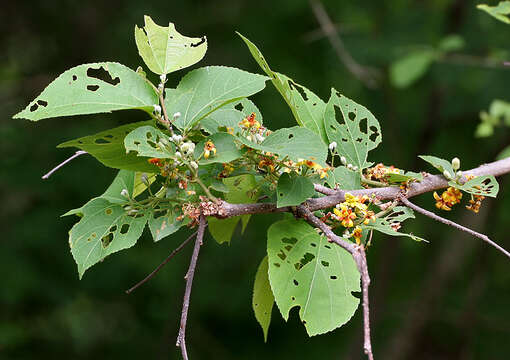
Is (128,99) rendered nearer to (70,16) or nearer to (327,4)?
(327,4)

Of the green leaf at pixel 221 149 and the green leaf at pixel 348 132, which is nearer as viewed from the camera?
the green leaf at pixel 221 149

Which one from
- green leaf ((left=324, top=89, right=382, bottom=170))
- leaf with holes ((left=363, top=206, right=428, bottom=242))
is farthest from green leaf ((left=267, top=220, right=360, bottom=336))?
green leaf ((left=324, top=89, right=382, bottom=170))

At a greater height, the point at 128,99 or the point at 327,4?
the point at 128,99

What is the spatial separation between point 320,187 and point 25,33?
550cm

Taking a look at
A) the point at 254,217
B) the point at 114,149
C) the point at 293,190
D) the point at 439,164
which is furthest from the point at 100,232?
the point at 254,217

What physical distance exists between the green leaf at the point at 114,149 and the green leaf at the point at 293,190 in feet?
0.87

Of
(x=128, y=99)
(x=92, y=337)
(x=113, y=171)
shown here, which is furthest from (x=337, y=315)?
(x=92, y=337)

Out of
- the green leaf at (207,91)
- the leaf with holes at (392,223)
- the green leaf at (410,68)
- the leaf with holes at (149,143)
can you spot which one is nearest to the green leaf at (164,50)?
the green leaf at (207,91)

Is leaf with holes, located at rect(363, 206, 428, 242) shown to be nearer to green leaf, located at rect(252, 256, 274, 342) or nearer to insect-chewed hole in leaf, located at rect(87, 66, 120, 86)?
green leaf, located at rect(252, 256, 274, 342)

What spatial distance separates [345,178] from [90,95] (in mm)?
551

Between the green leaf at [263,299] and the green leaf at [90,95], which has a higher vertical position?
the green leaf at [90,95]

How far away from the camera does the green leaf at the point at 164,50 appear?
3.79 ft

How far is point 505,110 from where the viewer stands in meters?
2.72

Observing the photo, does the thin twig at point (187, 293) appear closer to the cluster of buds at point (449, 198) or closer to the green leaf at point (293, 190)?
the green leaf at point (293, 190)
